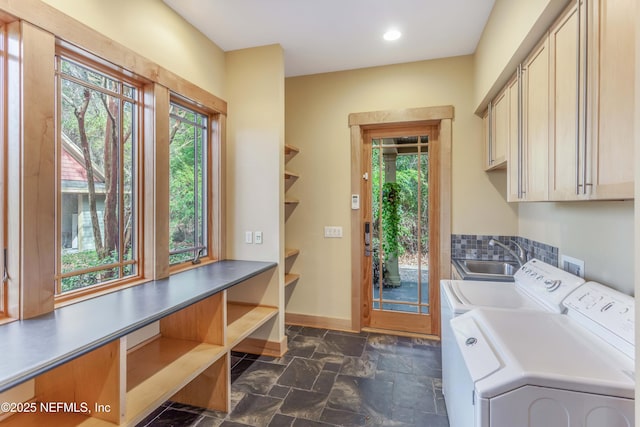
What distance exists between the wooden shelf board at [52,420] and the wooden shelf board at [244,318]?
827 mm

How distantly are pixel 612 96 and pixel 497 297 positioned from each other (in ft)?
3.91

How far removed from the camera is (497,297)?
1.82 metres

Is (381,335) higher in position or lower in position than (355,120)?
lower

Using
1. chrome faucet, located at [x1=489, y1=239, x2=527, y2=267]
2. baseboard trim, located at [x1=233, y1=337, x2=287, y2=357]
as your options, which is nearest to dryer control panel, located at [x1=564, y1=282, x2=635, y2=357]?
chrome faucet, located at [x1=489, y1=239, x2=527, y2=267]

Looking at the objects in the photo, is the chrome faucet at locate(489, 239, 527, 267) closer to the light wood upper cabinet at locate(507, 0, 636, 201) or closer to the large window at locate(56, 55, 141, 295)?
the light wood upper cabinet at locate(507, 0, 636, 201)

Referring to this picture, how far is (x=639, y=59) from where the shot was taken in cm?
66

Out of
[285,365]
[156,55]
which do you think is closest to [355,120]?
[156,55]

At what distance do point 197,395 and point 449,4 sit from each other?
3.29 m

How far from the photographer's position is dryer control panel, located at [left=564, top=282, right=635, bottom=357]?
1.07 metres

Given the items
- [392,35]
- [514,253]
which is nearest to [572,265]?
[514,253]

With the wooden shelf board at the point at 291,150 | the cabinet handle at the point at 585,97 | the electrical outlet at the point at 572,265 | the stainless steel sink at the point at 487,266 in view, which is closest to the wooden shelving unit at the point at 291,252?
the wooden shelf board at the point at 291,150

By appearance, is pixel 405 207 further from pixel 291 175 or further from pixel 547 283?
pixel 547 283

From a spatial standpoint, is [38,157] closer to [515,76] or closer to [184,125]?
[184,125]

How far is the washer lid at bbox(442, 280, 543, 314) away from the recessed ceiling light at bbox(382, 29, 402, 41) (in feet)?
6.78
